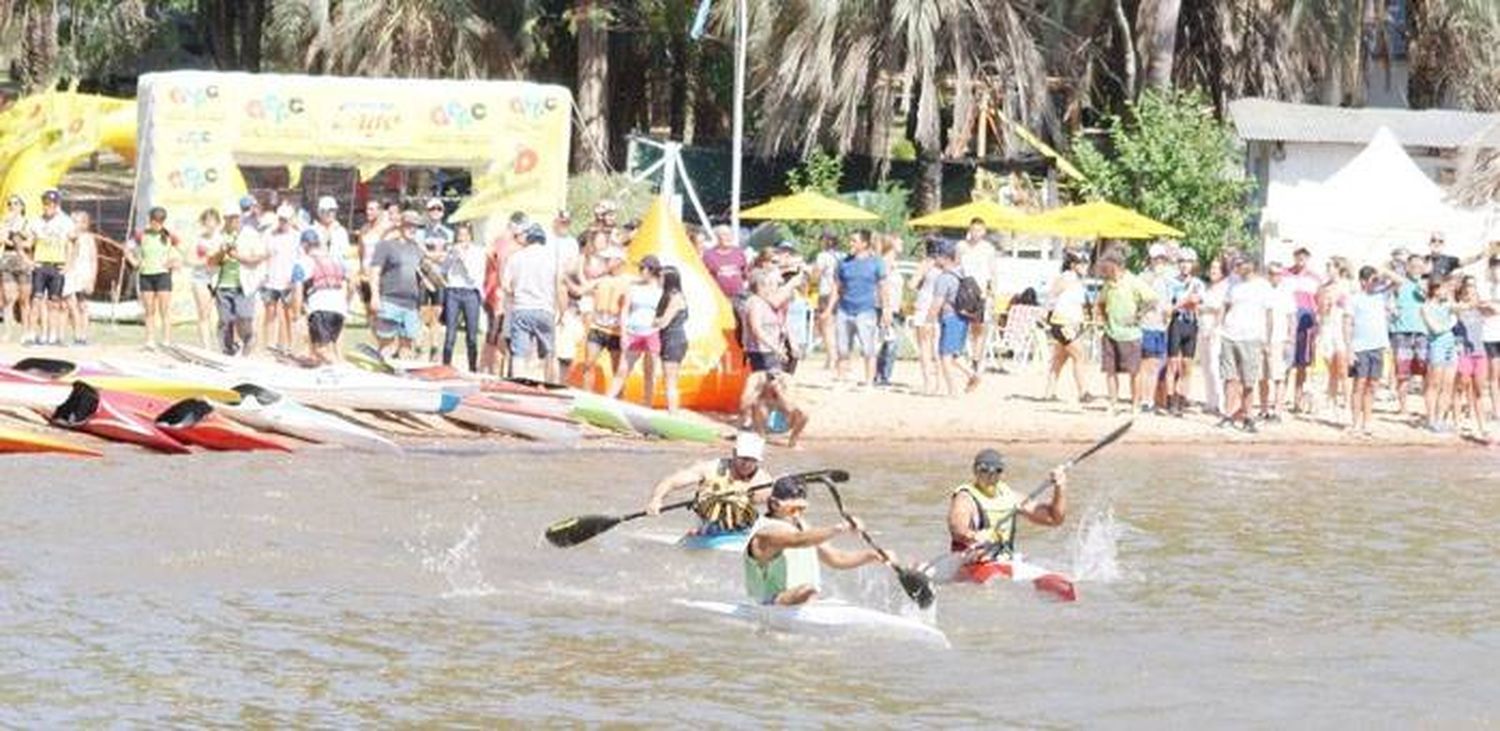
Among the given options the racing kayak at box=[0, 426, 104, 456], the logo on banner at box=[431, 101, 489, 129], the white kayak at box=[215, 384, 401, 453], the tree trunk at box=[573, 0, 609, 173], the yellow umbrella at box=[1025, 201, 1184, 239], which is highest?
the tree trunk at box=[573, 0, 609, 173]

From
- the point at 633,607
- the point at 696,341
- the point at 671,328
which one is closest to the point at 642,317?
the point at 671,328

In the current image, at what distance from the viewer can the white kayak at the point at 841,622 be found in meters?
16.2

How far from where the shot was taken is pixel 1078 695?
15.1 meters

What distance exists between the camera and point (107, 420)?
22.7 meters

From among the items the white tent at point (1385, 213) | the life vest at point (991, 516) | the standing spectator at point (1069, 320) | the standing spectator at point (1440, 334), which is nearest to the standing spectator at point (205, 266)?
the standing spectator at point (1069, 320)

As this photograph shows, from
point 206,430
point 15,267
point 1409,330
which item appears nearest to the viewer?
point 206,430

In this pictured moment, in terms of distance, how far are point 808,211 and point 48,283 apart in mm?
11120

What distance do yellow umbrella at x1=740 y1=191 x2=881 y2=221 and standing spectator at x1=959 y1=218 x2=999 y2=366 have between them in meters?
6.97

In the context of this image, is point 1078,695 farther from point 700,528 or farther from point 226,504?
point 226,504

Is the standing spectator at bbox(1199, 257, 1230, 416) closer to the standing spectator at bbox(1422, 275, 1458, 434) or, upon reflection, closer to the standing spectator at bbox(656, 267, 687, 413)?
the standing spectator at bbox(1422, 275, 1458, 434)

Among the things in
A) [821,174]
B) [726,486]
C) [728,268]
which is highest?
[821,174]

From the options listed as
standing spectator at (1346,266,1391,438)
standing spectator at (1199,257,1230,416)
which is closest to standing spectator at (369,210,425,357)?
standing spectator at (1199,257,1230,416)

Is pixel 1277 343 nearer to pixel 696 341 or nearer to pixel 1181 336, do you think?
pixel 1181 336

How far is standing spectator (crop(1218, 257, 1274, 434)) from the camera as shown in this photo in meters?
25.5
